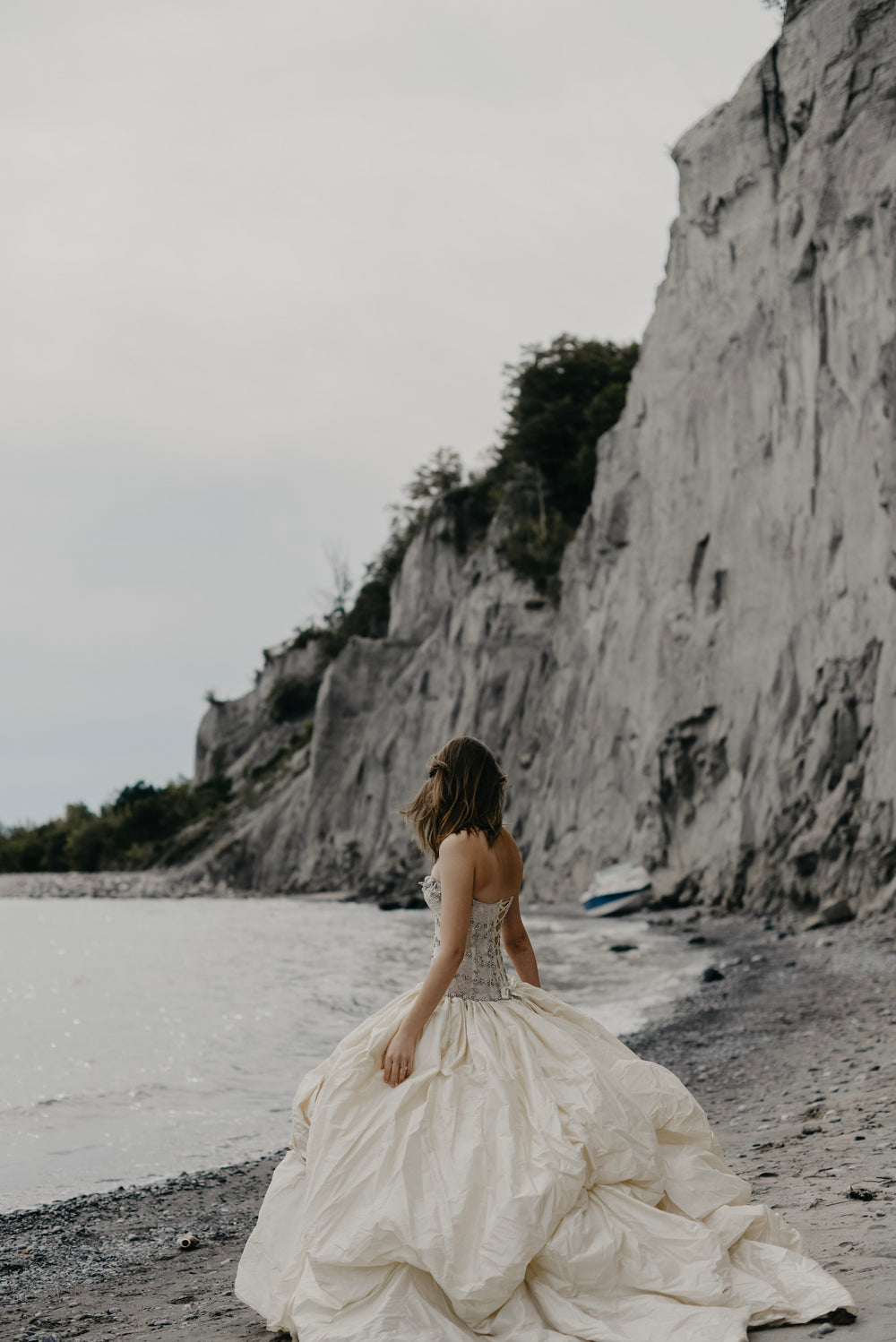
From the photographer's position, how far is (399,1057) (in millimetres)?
3406

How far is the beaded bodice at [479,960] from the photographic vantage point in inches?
143

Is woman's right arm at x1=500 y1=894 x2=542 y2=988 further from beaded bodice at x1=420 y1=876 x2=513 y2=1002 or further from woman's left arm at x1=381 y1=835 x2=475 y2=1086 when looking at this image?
woman's left arm at x1=381 y1=835 x2=475 y2=1086

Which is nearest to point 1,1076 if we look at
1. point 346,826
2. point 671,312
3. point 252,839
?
point 671,312

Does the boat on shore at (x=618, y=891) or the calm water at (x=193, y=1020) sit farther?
the boat on shore at (x=618, y=891)

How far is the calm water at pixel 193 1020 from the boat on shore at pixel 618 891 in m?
0.71

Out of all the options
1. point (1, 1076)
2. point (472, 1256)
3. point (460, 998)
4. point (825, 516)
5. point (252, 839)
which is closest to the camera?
point (472, 1256)

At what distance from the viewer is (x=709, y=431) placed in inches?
1039

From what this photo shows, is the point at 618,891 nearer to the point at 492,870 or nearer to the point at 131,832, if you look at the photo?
the point at 492,870

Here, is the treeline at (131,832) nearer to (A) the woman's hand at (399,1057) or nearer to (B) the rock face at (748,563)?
(B) the rock face at (748,563)

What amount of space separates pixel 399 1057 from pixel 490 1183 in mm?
473

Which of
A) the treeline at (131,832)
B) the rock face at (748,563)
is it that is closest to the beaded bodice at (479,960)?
the rock face at (748,563)

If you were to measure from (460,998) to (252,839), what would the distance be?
46.6 m

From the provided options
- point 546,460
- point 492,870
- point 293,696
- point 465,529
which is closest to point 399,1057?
point 492,870

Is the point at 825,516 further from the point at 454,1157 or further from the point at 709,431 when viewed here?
the point at 454,1157
